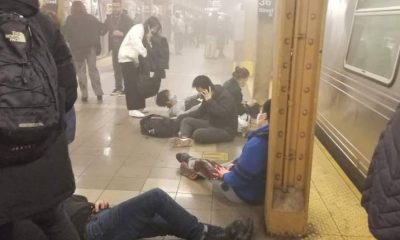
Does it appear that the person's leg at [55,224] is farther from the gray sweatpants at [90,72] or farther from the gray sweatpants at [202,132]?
the gray sweatpants at [90,72]

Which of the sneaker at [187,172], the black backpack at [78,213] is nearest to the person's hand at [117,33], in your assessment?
the sneaker at [187,172]

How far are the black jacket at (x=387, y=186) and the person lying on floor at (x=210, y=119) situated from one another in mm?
4135

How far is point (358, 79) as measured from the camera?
4.44m

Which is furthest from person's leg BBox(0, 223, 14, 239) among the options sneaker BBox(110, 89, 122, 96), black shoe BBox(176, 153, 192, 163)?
sneaker BBox(110, 89, 122, 96)

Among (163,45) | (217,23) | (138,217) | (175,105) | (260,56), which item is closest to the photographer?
(138,217)

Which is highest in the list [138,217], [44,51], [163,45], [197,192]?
[44,51]

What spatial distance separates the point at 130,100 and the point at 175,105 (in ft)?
2.88

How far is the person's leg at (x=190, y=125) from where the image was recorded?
5.69 m

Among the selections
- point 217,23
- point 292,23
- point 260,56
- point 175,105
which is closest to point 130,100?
point 175,105

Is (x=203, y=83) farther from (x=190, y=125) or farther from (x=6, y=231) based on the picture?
(x=6, y=231)

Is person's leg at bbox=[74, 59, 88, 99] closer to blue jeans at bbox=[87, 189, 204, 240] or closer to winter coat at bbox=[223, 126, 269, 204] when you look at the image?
winter coat at bbox=[223, 126, 269, 204]

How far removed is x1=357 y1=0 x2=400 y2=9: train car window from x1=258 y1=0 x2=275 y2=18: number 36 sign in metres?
3.14

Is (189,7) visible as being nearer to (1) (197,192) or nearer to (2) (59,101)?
(1) (197,192)

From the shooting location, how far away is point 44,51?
1770 mm
